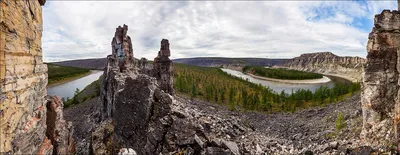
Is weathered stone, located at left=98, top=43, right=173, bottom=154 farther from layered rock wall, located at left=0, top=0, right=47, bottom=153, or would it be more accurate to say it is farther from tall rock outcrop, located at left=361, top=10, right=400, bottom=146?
tall rock outcrop, located at left=361, top=10, right=400, bottom=146

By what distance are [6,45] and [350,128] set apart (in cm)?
2641

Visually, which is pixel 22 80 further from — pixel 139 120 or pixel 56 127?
pixel 139 120

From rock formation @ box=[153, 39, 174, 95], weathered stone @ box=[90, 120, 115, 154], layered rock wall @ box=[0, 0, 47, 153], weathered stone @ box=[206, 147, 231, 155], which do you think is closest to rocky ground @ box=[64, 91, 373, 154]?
weathered stone @ box=[206, 147, 231, 155]

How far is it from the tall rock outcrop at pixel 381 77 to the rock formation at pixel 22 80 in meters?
19.3

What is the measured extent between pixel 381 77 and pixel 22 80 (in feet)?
74.8

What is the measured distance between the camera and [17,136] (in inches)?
238

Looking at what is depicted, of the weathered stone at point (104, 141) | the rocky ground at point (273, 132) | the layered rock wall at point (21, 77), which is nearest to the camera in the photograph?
the layered rock wall at point (21, 77)

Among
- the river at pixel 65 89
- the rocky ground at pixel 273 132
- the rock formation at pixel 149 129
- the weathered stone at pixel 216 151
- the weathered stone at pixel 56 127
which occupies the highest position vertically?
the weathered stone at pixel 56 127

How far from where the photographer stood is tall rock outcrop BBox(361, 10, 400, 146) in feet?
56.5

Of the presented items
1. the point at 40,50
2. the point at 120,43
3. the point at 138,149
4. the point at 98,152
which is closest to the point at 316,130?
the point at 138,149

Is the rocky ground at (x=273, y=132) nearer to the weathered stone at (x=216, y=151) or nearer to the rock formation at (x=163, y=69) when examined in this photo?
the weathered stone at (x=216, y=151)

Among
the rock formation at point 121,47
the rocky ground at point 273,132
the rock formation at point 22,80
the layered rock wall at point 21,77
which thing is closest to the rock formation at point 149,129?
the rocky ground at point 273,132

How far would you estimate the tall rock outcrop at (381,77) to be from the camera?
17.2 m

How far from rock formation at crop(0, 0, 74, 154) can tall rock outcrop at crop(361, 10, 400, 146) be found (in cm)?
1930
